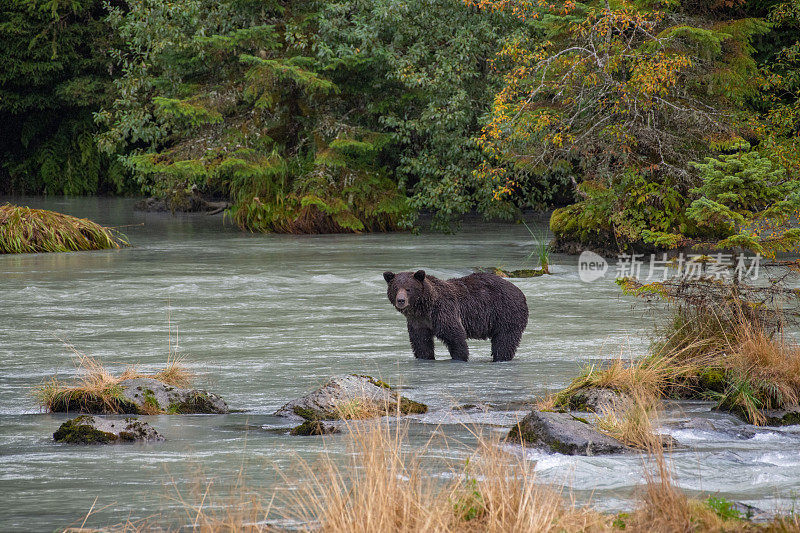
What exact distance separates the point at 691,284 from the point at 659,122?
1122cm

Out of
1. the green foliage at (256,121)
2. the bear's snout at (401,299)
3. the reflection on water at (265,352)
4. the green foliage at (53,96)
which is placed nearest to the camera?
the reflection on water at (265,352)

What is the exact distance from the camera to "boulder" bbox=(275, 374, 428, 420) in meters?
7.16

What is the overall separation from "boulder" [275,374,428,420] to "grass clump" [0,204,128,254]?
1490 cm

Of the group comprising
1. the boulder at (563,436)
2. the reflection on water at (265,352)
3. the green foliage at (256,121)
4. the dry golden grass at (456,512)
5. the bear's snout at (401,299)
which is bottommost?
the reflection on water at (265,352)

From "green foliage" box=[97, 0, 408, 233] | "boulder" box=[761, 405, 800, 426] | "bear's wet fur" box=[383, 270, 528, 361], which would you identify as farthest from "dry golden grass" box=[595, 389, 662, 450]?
"green foliage" box=[97, 0, 408, 233]

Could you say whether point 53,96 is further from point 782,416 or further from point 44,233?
point 782,416

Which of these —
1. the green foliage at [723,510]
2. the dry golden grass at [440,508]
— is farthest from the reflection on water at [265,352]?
the green foliage at [723,510]

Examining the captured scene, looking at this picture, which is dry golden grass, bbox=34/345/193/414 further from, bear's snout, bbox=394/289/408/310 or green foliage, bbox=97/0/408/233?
green foliage, bbox=97/0/408/233

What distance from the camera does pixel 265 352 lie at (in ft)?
34.9

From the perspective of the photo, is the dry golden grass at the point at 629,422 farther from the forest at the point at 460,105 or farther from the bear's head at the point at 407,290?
the forest at the point at 460,105

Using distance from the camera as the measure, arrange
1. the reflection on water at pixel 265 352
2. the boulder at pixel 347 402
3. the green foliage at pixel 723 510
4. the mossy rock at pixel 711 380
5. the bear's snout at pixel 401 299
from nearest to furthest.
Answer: the green foliage at pixel 723 510 < the reflection on water at pixel 265 352 < the boulder at pixel 347 402 < the mossy rock at pixel 711 380 < the bear's snout at pixel 401 299

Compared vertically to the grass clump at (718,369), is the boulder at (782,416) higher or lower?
lower

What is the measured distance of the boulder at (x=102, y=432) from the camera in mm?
6703

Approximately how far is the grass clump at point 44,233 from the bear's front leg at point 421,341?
44.0 ft
